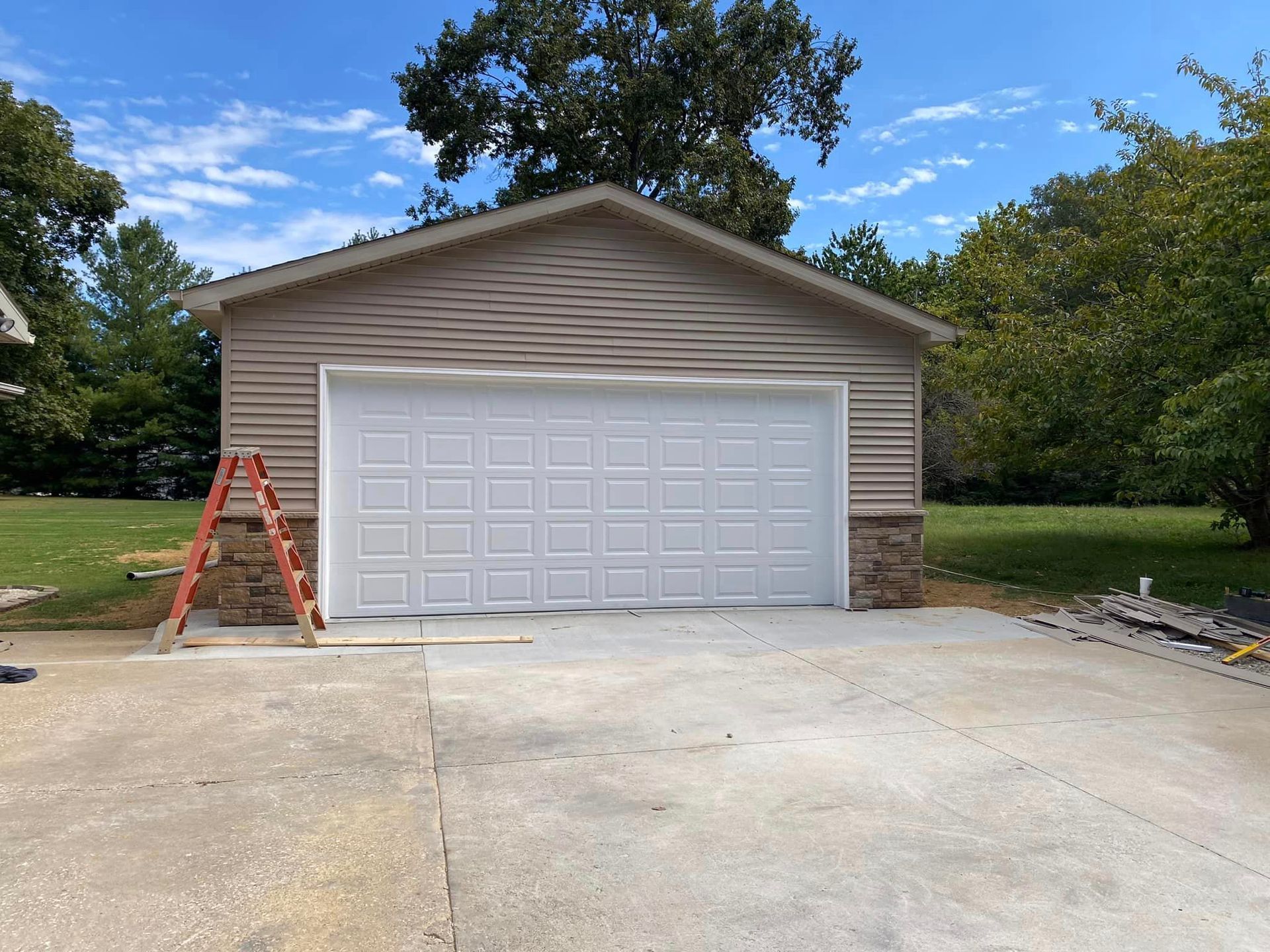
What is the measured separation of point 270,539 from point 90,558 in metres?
8.22

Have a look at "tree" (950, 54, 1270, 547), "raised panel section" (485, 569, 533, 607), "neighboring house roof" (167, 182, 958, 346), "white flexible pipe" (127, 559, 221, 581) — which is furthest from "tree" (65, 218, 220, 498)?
"tree" (950, 54, 1270, 547)

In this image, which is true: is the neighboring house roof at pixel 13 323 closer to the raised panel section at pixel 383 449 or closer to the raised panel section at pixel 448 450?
the raised panel section at pixel 383 449

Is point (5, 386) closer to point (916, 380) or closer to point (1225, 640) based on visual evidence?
point (916, 380)

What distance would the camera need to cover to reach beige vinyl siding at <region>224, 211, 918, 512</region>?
7.55m

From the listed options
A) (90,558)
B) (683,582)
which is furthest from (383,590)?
(90,558)

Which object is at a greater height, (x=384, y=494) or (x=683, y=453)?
(x=683, y=453)

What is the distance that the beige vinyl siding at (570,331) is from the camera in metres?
7.55

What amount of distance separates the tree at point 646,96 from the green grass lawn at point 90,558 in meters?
11.8

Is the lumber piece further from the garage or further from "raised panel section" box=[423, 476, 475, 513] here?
"raised panel section" box=[423, 476, 475, 513]

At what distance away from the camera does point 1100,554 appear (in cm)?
1384

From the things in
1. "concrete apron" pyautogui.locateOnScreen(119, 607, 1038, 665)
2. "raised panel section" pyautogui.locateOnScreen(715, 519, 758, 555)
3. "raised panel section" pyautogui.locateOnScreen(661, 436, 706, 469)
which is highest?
"raised panel section" pyautogui.locateOnScreen(661, 436, 706, 469)

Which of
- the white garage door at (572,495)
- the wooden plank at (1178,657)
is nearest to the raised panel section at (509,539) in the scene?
the white garage door at (572,495)

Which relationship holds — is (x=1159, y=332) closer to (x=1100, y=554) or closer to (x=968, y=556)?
(x=1100, y=554)

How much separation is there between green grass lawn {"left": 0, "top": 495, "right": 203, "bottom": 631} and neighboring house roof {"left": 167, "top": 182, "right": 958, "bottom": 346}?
3341 mm
